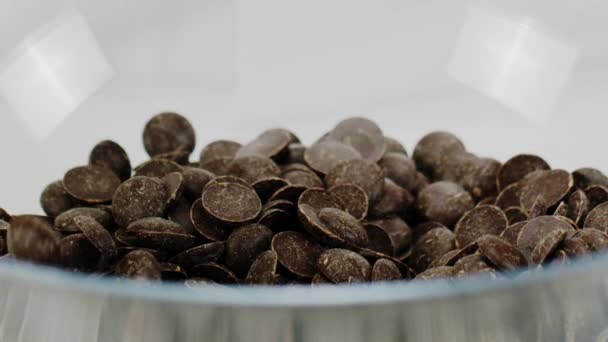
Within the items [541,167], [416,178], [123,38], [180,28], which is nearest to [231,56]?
[180,28]

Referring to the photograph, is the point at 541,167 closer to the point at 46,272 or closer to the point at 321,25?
the point at 321,25

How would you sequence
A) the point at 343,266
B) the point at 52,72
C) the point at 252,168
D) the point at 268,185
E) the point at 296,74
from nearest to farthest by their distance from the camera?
the point at 343,266 < the point at 268,185 < the point at 252,168 < the point at 52,72 < the point at 296,74

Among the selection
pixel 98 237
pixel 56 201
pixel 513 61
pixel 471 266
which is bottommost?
pixel 56 201

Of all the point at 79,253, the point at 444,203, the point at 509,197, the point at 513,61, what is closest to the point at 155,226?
the point at 79,253

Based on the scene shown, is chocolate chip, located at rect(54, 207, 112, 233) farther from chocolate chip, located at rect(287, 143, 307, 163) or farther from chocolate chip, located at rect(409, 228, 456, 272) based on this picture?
chocolate chip, located at rect(409, 228, 456, 272)

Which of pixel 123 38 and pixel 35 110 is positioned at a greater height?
pixel 123 38

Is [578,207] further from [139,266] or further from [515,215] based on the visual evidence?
[139,266]
